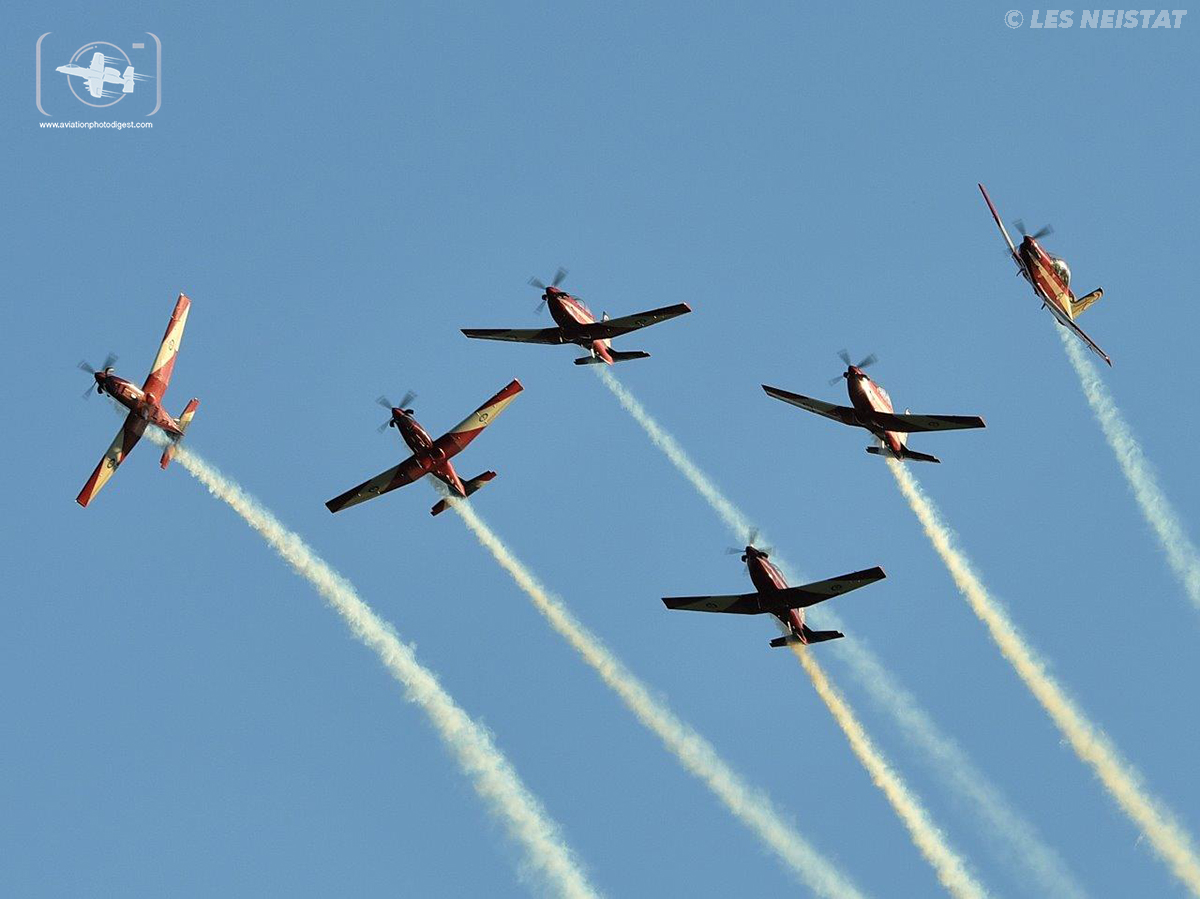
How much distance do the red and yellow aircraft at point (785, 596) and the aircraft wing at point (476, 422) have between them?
12443 mm

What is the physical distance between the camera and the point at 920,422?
68.5 meters

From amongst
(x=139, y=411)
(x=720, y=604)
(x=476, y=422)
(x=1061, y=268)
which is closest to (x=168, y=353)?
(x=139, y=411)

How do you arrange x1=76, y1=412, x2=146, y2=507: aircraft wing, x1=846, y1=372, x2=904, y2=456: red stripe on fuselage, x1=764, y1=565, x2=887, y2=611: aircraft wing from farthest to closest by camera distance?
x1=76, y1=412, x2=146, y2=507: aircraft wing, x1=846, y1=372, x2=904, y2=456: red stripe on fuselage, x1=764, y1=565, x2=887, y2=611: aircraft wing

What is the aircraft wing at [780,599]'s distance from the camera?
65125 mm

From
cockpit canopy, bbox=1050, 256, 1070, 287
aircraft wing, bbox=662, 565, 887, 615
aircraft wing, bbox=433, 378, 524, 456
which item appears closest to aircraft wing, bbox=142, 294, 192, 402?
aircraft wing, bbox=433, 378, 524, 456

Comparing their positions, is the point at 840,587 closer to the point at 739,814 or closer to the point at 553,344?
the point at 739,814

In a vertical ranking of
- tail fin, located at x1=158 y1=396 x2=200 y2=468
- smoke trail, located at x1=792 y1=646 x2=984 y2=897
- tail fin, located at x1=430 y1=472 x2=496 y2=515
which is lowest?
smoke trail, located at x1=792 y1=646 x2=984 y2=897

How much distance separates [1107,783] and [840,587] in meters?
14.6

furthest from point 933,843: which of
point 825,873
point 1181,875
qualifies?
point 1181,875

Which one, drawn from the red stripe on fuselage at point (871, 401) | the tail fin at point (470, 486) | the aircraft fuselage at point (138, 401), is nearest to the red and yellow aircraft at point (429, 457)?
the tail fin at point (470, 486)

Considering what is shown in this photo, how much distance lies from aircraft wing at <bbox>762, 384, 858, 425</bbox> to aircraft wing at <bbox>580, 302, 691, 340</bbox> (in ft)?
17.2

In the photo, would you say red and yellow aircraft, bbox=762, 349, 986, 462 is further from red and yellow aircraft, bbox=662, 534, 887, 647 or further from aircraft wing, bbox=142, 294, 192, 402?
aircraft wing, bbox=142, 294, 192, 402

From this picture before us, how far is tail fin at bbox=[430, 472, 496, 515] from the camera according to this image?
7144 centimetres

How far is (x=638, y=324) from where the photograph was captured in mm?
73062
